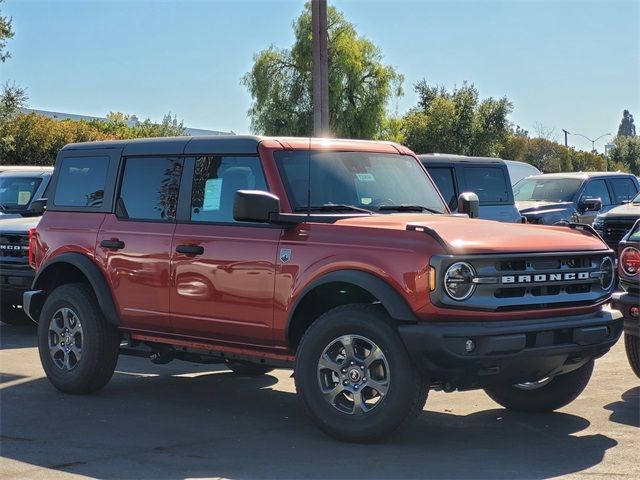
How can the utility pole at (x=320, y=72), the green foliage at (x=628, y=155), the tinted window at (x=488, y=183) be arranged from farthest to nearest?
the green foliage at (x=628, y=155), the utility pole at (x=320, y=72), the tinted window at (x=488, y=183)

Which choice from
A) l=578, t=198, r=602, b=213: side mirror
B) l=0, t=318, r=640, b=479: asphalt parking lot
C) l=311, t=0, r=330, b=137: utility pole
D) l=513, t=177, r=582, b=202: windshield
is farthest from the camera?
l=311, t=0, r=330, b=137: utility pole

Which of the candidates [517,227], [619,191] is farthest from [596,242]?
[619,191]

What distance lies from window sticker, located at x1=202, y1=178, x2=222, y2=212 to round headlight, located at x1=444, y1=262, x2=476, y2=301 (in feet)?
6.93

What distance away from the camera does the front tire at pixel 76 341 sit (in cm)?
809

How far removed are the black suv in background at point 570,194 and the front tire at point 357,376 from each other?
12313mm

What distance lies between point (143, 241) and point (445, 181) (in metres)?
8.21

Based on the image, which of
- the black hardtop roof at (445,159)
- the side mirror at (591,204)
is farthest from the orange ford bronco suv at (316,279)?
the side mirror at (591,204)

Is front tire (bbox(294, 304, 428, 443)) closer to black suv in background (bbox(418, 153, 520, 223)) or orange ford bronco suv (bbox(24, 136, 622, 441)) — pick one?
orange ford bronco suv (bbox(24, 136, 622, 441))

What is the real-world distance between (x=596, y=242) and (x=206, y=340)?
2.90 m

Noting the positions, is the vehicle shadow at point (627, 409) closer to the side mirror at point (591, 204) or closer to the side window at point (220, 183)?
the side window at point (220, 183)

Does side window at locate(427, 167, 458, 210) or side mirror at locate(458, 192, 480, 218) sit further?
side window at locate(427, 167, 458, 210)

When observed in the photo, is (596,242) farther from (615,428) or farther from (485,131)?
(485,131)

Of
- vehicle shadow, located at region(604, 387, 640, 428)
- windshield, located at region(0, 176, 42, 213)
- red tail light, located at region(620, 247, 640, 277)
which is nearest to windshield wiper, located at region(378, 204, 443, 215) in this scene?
red tail light, located at region(620, 247, 640, 277)

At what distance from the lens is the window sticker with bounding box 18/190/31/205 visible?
14281 mm
